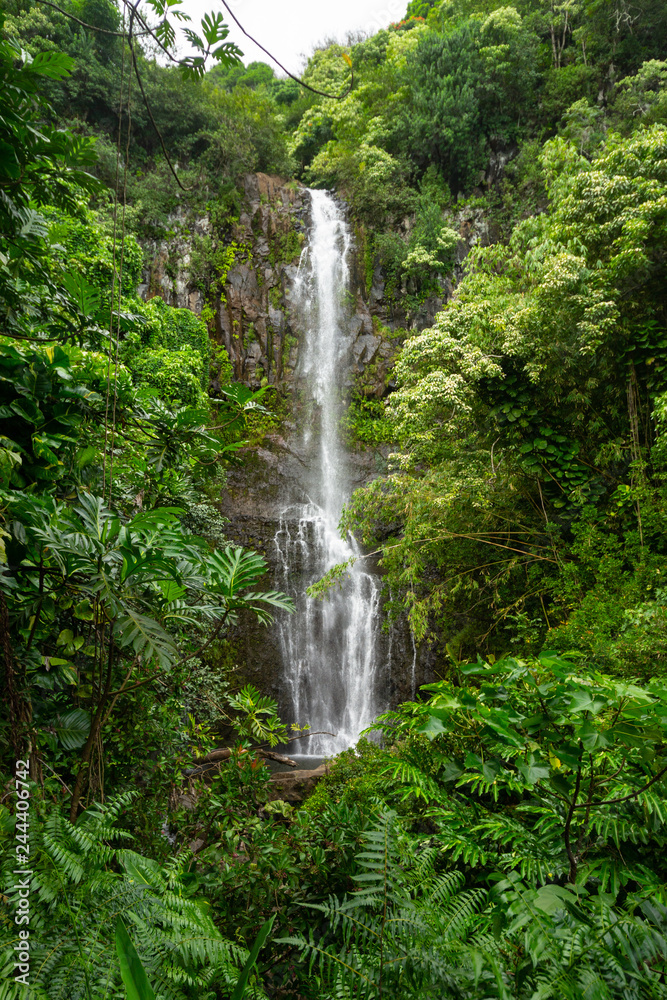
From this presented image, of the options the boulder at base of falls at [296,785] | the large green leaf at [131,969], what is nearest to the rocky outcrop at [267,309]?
the boulder at base of falls at [296,785]

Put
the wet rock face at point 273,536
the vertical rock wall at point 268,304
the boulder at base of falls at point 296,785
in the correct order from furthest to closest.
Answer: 1. the vertical rock wall at point 268,304
2. the wet rock face at point 273,536
3. the boulder at base of falls at point 296,785

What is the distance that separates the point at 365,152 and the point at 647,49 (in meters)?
7.21

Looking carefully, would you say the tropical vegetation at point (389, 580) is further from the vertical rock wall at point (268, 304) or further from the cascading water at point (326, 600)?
the cascading water at point (326, 600)

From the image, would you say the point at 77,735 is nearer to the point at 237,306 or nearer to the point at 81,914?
the point at 81,914

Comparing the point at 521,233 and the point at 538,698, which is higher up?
the point at 521,233

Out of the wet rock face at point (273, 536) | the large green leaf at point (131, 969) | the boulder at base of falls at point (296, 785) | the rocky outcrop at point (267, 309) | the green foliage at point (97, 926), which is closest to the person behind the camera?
the large green leaf at point (131, 969)

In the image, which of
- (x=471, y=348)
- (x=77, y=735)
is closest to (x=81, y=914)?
(x=77, y=735)

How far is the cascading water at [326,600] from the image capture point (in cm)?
878

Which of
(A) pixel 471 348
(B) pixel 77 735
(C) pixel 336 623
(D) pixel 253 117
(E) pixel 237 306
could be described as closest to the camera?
(B) pixel 77 735

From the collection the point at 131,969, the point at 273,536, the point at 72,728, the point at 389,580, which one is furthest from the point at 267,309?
the point at 131,969

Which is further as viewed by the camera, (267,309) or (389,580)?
(267,309)

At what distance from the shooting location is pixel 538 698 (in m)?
1.04

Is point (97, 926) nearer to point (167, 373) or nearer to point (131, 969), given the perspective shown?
point (131, 969)

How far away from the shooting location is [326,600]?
939 centimetres
